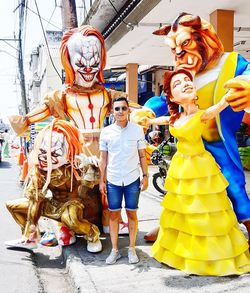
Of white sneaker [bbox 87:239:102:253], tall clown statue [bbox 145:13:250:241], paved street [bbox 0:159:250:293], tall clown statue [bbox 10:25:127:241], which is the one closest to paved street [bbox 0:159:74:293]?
paved street [bbox 0:159:250:293]

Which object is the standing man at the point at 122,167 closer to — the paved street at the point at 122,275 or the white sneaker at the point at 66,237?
the paved street at the point at 122,275

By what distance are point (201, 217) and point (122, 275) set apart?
2.93ft

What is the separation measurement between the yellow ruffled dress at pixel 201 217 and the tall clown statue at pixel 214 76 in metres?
0.15

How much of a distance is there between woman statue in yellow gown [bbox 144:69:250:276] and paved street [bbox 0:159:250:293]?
4.8 inches

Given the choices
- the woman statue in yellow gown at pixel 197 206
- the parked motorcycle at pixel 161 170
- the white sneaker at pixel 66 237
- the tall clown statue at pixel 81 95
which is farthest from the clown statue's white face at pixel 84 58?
the parked motorcycle at pixel 161 170

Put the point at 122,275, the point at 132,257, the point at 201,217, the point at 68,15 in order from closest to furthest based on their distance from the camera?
the point at 201,217
the point at 122,275
the point at 132,257
the point at 68,15

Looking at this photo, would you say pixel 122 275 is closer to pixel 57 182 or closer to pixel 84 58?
pixel 57 182

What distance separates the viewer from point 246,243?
3555 mm

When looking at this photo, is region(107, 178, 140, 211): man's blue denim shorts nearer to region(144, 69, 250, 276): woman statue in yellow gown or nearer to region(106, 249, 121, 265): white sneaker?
region(144, 69, 250, 276): woman statue in yellow gown

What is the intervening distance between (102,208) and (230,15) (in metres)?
3.82

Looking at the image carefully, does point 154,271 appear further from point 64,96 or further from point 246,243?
point 64,96

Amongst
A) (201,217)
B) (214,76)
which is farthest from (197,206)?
(214,76)

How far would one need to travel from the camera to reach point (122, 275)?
3.55 meters

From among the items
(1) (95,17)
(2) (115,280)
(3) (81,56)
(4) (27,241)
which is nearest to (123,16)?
(1) (95,17)
